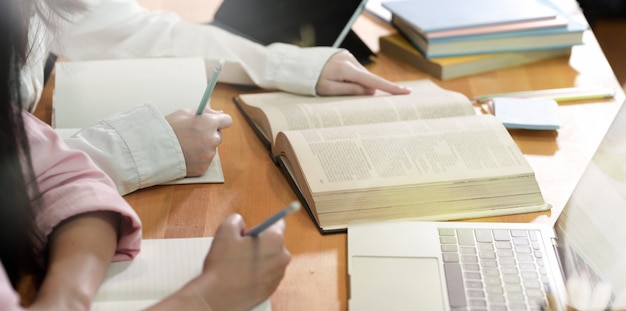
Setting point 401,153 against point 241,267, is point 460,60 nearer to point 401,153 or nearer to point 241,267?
point 401,153

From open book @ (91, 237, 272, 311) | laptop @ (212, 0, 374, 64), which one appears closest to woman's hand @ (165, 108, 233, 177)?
open book @ (91, 237, 272, 311)

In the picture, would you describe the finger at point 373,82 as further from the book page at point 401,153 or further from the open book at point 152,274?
the open book at point 152,274

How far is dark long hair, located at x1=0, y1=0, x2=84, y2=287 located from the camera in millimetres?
771

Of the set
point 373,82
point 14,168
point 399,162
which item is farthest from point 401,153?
point 14,168

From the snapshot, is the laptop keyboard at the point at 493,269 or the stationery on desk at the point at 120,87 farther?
the stationery on desk at the point at 120,87

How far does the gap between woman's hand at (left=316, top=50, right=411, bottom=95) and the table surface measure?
0.38ft

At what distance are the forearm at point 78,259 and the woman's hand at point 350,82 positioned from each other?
1.63 ft

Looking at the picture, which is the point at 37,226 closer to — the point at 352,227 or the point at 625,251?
the point at 352,227

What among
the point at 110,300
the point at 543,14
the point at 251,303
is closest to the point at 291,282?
the point at 251,303

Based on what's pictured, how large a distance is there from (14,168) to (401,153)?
0.48 metres

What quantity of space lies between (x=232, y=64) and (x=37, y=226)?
577mm

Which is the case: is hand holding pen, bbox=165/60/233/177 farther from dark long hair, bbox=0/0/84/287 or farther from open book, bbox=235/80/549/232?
dark long hair, bbox=0/0/84/287

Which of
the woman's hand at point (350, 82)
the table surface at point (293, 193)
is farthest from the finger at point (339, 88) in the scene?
the table surface at point (293, 193)

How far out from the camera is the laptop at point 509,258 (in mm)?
802
